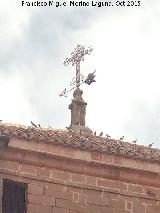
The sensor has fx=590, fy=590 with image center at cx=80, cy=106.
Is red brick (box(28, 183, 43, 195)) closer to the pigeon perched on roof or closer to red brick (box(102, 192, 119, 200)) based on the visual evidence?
red brick (box(102, 192, 119, 200))

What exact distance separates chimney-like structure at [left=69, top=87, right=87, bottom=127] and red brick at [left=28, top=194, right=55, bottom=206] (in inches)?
181

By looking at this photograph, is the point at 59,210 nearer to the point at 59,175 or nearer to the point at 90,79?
the point at 59,175

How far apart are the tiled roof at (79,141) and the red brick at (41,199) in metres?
1.18

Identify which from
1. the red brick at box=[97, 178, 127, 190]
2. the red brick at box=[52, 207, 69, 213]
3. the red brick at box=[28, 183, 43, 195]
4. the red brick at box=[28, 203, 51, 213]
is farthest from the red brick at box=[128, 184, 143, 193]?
the red brick at box=[28, 183, 43, 195]

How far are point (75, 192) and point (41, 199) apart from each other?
765mm

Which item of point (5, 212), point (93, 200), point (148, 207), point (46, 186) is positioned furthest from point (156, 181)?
point (5, 212)

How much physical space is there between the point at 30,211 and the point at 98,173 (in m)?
1.77

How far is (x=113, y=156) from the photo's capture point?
12977 millimetres

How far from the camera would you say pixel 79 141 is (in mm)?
12766

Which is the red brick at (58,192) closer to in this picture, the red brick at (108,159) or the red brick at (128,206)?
the red brick at (108,159)

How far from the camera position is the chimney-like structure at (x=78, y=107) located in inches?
656

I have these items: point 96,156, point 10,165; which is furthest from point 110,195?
point 10,165

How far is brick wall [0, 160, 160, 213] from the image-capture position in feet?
40.1

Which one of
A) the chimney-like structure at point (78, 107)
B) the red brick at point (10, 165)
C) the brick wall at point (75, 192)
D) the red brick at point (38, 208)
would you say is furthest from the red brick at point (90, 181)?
the chimney-like structure at point (78, 107)
